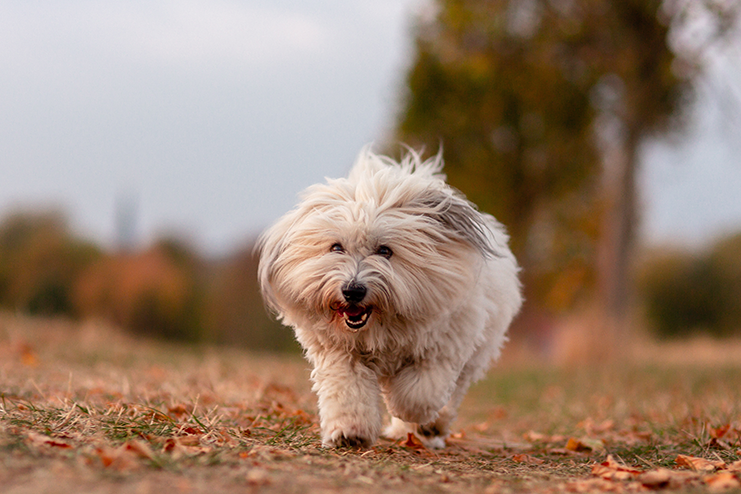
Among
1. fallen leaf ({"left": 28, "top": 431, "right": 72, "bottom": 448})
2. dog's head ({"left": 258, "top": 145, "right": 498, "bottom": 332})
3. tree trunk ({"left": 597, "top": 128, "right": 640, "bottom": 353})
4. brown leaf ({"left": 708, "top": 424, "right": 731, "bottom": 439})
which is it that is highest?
tree trunk ({"left": 597, "top": 128, "right": 640, "bottom": 353})

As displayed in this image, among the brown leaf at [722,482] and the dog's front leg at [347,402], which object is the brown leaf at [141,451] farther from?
the brown leaf at [722,482]

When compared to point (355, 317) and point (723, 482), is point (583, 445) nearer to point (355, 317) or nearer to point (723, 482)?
point (723, 482)

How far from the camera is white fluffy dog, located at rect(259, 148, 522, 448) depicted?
3.79m

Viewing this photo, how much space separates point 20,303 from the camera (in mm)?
18250

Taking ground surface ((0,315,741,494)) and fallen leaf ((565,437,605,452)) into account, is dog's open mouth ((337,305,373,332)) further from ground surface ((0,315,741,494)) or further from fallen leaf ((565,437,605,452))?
fallen leaf ((565,437,605,452))

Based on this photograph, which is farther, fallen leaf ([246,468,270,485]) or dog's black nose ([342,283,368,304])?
dog's black nose ([342,283,368,304])

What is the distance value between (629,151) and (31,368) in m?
10.7

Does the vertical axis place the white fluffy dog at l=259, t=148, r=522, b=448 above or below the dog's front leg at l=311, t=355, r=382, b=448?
above

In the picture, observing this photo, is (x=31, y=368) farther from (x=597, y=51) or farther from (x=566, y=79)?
(x=566, y=79)

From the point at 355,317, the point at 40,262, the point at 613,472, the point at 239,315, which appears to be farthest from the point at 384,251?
the point at 239,315

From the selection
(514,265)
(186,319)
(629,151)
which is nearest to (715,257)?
(629,151)

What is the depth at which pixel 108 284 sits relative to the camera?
63.7 feet

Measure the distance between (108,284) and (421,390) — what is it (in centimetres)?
1722

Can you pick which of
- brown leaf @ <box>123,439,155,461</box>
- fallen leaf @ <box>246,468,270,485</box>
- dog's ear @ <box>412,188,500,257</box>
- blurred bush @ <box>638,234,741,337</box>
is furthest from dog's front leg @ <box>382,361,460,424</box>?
blurred bush @ <box>638,234,741,337</box>
